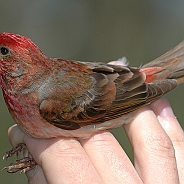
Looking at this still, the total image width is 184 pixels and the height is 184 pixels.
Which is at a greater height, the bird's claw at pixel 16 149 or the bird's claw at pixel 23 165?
the bird's claw at pixel 16 149

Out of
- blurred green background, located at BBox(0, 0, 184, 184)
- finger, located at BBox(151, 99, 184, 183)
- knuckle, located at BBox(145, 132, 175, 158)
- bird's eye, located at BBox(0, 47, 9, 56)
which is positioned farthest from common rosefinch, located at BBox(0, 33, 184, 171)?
blurred green background, located at BBox(0, 0, 184, 184)

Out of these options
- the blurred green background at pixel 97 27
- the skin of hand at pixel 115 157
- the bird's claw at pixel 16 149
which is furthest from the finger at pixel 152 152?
the blurred green background at pixel 97 27

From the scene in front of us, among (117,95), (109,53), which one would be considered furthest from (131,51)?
(117,95)

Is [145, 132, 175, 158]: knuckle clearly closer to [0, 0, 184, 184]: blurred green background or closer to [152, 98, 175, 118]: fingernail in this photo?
[152, 98, 175, 118]: fingernail

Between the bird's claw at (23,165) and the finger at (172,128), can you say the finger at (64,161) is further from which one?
the finger at (172,128)

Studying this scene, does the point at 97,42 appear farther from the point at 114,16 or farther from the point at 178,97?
the point at 178,97

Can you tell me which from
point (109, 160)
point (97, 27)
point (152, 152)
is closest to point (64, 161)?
point (109, 160)
